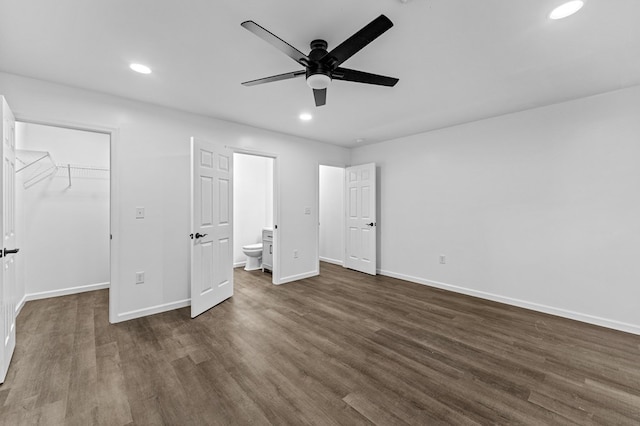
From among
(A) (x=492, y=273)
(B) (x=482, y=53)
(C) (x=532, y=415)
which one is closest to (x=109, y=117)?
(B) (x=482, y=53)

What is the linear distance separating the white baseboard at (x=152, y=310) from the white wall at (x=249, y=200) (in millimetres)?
2177

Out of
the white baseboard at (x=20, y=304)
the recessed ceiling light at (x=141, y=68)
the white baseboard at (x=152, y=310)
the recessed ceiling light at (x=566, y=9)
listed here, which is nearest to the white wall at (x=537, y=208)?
the recessed ceiling light at (x=566, y=9)

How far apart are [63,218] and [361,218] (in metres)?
4.75

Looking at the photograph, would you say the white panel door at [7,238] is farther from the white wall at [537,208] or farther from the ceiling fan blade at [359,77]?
the white wall at [537,208]

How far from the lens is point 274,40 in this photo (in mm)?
1600

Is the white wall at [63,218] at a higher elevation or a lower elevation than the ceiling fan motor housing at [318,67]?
lower

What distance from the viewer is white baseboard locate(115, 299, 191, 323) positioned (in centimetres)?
300

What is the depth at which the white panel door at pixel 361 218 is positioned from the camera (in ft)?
16.6

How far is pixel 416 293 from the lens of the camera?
399cm

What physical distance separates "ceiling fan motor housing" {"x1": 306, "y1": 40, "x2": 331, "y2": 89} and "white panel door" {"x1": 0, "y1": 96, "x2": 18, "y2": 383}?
2.24 metres

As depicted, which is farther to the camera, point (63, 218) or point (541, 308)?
point (63, 218)

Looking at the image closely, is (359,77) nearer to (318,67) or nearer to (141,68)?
(318,67)

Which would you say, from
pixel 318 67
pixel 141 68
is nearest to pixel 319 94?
pixel 318 67

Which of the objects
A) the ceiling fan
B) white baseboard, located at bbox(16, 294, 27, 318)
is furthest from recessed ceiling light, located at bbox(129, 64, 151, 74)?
white baseboard, located at bbox(16, 294, 27, 318)
